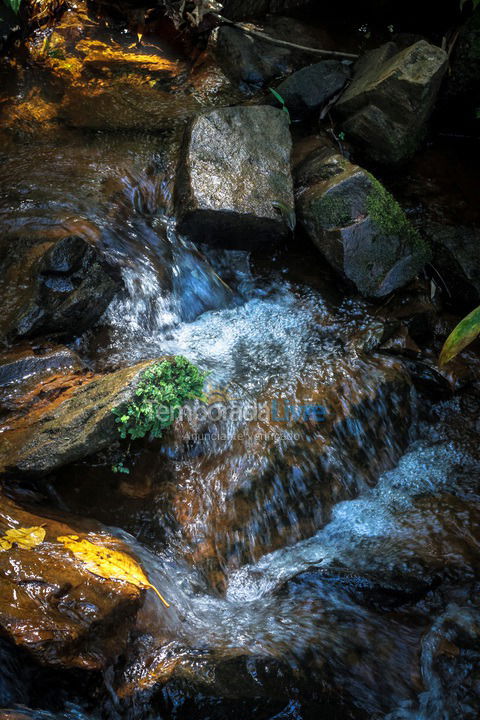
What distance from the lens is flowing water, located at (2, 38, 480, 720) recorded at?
112 inches

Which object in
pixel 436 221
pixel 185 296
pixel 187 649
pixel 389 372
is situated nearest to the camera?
pixel 187 649

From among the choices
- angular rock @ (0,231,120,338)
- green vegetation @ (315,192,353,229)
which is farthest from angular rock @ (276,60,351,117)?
angular rock @ (0,231,120,338)

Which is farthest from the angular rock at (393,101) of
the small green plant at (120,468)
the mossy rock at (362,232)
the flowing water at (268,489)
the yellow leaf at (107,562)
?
the yellow leaf at (107,562)

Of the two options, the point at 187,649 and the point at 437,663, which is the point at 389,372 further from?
the point at 187,649

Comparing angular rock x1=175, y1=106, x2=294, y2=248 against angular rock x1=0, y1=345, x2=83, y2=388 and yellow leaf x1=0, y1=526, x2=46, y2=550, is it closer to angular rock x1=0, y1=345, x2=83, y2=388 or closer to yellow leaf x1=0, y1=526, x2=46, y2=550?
angular rock x1=0, y1=345, x2=83, y2=388

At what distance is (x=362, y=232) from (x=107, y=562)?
3627mm

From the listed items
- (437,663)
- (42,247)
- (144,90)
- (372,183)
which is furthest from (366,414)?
(144,90)

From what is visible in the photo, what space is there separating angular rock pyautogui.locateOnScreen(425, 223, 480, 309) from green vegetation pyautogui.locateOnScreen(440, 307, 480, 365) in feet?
5.09

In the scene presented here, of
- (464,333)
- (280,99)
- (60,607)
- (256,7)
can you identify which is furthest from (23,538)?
(256,7)

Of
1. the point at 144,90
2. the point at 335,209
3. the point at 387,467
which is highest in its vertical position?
the point at 144,90

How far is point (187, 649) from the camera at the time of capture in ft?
9.49

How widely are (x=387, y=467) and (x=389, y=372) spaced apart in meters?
0.81

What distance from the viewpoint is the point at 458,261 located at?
540cm

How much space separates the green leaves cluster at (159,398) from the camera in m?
3.56
